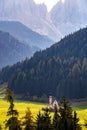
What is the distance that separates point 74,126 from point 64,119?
1569 mm

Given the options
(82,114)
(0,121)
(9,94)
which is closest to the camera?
(9,94)

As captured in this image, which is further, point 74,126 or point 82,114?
point 82,114

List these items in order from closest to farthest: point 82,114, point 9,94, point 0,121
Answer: point 9,94, point 0,121, point 82,114

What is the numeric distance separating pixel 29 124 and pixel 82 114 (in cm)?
6571

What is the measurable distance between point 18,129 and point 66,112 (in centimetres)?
662

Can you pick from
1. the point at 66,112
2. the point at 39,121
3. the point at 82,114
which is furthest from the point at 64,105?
the point at 82,114

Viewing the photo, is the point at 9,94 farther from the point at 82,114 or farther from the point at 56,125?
the point at 82,114

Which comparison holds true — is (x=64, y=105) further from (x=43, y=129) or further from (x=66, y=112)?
(x=43, y=129)

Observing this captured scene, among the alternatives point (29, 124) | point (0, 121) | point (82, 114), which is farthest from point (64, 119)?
point (82, 114)

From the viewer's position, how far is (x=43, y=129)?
55469 mm

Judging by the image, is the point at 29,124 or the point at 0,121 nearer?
the point at 29,124

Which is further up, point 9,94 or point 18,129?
point 9,94

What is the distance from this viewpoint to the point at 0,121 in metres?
105

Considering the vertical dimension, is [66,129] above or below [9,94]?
below
